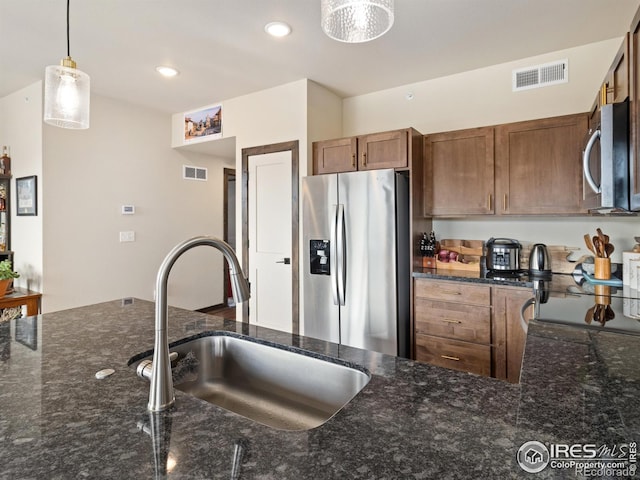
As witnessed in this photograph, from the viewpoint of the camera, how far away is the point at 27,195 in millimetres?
3518

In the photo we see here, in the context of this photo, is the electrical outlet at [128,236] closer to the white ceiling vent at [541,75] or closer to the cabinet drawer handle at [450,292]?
the cabinet drawer handle at [450,292]

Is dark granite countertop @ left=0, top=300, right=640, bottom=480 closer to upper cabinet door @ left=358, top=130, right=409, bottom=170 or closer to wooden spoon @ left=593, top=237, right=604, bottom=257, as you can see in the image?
wooden spoon @ left=593, top=237, right=604, bottom=257

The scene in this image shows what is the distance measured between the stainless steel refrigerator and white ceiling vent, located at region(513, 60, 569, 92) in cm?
125

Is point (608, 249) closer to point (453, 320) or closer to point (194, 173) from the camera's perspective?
point (453, 320)

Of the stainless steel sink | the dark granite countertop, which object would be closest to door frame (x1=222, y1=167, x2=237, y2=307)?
the stainless steel sink

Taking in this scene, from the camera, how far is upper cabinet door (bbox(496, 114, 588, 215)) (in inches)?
100

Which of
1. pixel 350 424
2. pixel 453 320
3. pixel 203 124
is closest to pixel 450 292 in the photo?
pixel 453 320

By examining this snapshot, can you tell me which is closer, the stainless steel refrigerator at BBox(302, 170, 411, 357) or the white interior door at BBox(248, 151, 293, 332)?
the stainless steel refrigerator at BBox(302, 170, 411, 357)

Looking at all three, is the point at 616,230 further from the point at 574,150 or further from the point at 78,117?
the point at 78,117

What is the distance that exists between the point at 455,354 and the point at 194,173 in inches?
151

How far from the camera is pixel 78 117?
155cm

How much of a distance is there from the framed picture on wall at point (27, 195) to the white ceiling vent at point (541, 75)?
4413 mm

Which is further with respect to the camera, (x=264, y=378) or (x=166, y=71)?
(x=166, y=71)

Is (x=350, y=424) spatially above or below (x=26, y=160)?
below
